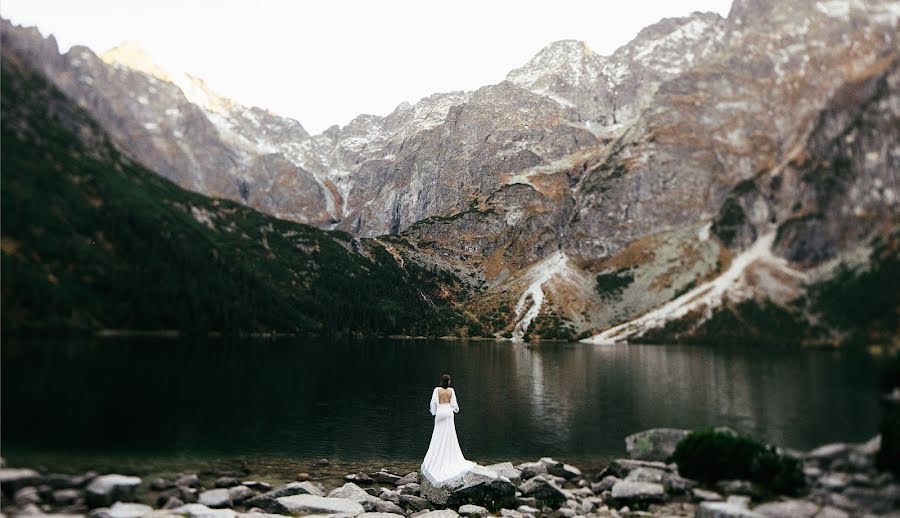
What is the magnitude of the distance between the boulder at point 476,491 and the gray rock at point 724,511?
21.8ft

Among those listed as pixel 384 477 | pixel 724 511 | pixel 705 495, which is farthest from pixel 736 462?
pixel 384 477

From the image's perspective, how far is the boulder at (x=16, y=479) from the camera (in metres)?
10.9

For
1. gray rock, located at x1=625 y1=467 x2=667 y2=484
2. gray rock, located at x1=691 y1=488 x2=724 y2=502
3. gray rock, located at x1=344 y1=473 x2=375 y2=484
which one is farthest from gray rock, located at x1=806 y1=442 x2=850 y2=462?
gray rock, located at x1=344 y1=473 x2=375 y2=484

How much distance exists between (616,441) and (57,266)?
30973 millimetres

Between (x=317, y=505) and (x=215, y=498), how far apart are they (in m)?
3.16

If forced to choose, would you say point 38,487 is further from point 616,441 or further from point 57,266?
point 616,441

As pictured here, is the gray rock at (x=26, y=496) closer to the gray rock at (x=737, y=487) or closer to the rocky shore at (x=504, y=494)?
the rocky shore at (x=504, y=494)

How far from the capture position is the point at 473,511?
1692cm

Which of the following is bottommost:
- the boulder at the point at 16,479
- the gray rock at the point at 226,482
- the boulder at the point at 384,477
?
the boulder at the point at 384,477

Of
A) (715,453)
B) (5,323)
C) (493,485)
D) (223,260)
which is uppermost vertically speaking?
(223,260)

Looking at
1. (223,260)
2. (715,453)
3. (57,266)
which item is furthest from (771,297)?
(223,260)

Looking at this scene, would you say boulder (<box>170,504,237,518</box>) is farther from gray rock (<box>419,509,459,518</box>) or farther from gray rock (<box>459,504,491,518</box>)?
gray rock (<box>459,504,491,518</box>)

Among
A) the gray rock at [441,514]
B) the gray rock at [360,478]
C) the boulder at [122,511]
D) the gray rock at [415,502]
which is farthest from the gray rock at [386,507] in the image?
the boulder at [122,511]

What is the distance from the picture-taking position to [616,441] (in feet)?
109
